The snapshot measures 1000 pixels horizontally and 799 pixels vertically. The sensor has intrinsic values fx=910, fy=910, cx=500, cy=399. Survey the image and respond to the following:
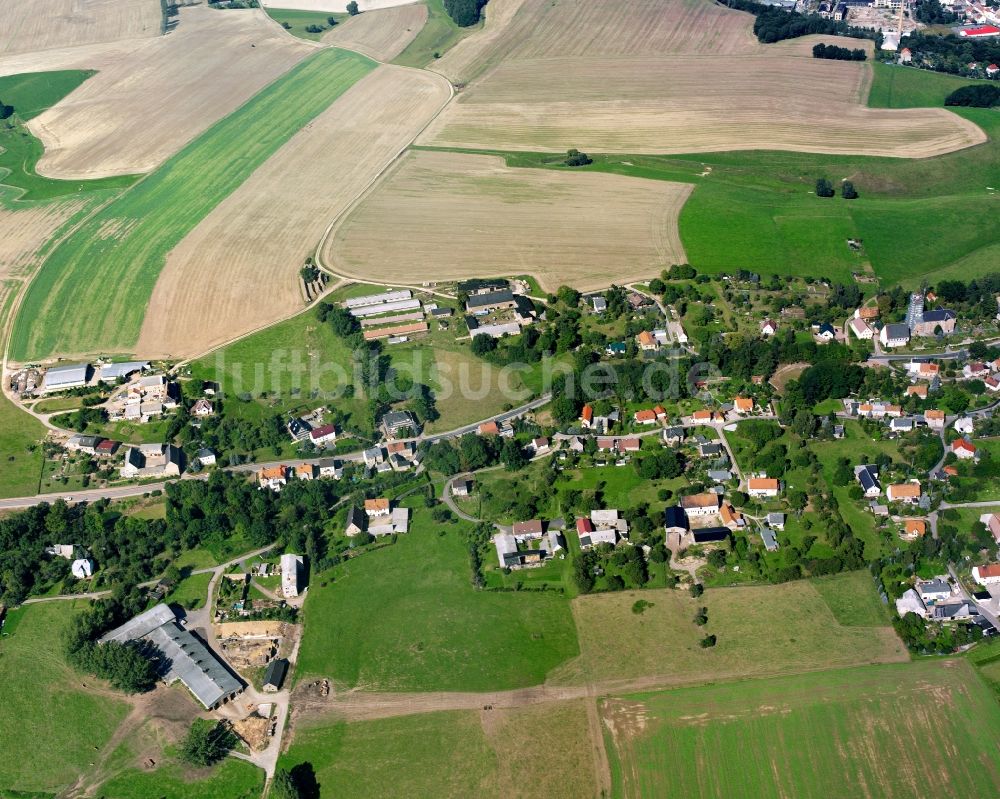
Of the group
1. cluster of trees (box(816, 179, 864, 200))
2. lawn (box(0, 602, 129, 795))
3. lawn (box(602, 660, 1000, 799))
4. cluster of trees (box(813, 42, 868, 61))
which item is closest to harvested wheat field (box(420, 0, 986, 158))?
cluster of trees (box(813, 42, 868, 61))

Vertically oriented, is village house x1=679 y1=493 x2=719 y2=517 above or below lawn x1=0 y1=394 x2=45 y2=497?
above

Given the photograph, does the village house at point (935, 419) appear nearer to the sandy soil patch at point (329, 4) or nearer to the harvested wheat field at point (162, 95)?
the harvested wheat field at point (162, 95)

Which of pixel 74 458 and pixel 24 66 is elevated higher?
pixel 24 66

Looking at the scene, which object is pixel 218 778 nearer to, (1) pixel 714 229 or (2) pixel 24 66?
(1) pixel 714 229

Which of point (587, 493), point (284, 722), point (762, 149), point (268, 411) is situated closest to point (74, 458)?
point (268, 411)

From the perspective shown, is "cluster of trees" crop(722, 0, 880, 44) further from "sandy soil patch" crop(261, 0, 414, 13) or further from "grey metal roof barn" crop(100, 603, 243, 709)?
"grey metal roof barn" crop(100, 603, 243, 709)

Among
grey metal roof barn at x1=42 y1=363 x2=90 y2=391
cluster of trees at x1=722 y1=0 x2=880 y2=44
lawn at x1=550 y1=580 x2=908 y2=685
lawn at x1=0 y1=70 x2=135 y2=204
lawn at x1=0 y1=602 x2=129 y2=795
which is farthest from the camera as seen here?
cluster of trees at x1=722 y1=0 x2=880 y2=44

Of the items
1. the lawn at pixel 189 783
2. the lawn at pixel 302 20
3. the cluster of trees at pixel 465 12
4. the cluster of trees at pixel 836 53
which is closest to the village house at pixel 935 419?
the lawn at pixel 189 783
